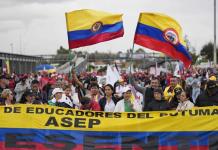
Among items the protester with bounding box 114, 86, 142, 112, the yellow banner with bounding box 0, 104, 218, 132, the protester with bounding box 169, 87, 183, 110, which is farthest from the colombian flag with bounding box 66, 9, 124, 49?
the yellow banner with bounding box 0, 104, 218, 132

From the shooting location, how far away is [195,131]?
7.88 metres

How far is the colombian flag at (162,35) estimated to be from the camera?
34.9ft

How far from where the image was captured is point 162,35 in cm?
1076

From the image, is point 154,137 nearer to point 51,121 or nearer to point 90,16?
point 51,121

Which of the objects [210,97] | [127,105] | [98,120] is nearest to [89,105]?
[127,105]

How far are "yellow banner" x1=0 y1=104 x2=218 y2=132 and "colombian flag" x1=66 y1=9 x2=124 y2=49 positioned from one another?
3.27m

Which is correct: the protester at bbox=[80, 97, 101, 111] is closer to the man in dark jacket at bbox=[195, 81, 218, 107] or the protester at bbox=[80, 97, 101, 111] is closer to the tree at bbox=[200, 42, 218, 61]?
the man in dark jacket at bbox=[195, 81, 218, 107]

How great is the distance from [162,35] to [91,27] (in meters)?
1.63

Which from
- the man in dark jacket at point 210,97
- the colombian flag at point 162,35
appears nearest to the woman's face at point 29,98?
the colombian flag at point 162,35

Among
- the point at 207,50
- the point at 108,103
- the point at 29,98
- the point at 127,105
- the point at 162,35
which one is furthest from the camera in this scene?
the point at 207,50

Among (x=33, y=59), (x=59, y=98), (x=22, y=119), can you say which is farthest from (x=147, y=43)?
(x=33, y=59)

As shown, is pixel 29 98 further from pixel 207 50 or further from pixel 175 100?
pixel 207 50

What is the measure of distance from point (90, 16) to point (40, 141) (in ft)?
13.5

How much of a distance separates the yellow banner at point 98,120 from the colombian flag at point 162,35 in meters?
2.89
